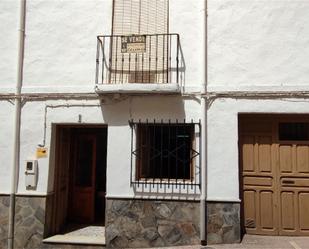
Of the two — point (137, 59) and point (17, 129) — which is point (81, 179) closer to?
point (17, 129)

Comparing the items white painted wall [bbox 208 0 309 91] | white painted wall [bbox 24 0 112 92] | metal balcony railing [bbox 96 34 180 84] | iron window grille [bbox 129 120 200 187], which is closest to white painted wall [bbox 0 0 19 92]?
white painted wall [bbox 24 0 112 92]

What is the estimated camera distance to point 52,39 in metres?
8.28

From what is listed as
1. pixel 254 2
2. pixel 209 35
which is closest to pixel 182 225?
pixel 209 35

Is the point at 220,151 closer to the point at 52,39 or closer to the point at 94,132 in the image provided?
the point at 94,132

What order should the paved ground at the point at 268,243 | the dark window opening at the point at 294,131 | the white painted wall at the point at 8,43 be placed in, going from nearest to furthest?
1. the paved ground at the point at 268,243
2. the dark window opening at the point at 294,131
3. the white painted wall at the point at 8,43

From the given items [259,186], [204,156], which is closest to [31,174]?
[204,156]

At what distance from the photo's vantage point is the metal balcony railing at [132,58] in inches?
314

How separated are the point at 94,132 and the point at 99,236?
2637mm

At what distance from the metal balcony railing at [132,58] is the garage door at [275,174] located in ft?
7.77

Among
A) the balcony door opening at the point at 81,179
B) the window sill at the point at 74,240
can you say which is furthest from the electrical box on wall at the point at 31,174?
the window sill at the point at 74,240

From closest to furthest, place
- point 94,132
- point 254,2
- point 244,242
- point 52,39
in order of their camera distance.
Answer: point 244,242 < point 254,2 < point 52,39 < point 94,132

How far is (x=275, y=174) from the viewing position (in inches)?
297

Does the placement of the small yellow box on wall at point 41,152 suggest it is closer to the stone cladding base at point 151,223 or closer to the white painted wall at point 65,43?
the white painted wall at point 65,43

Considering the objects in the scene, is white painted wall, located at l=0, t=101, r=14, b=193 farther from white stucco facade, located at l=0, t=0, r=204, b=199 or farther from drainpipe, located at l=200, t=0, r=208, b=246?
drainpipe, located at l=200, t=0, r=208, b=246
